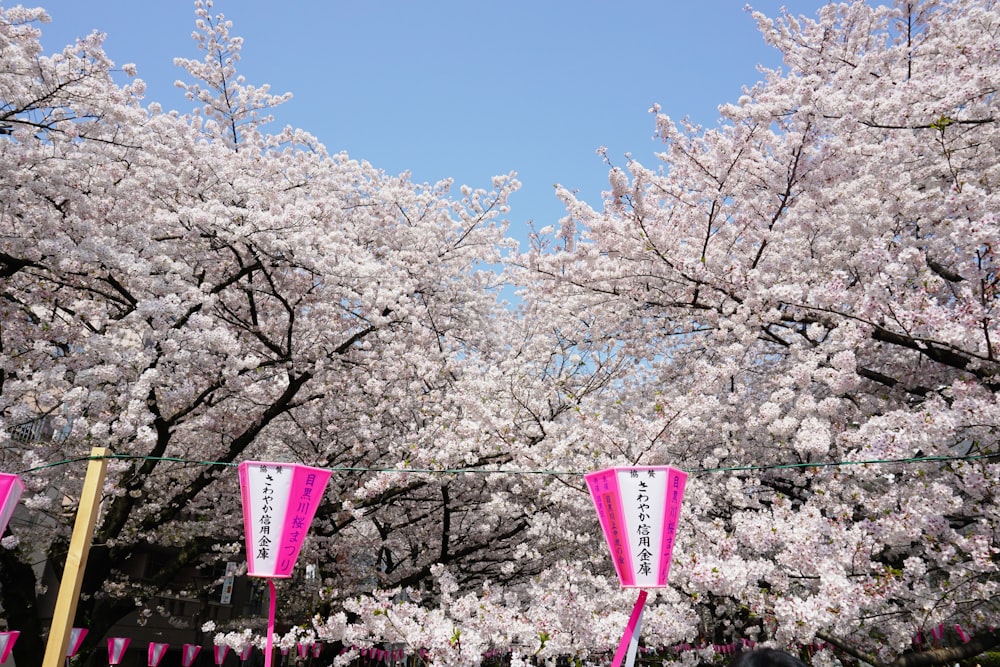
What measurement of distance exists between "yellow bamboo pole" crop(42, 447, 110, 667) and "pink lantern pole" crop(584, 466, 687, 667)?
4.35m

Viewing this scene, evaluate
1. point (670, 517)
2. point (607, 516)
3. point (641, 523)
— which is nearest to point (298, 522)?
point (607, 516)

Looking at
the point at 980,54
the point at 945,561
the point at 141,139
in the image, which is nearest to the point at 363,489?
the point at 141,139

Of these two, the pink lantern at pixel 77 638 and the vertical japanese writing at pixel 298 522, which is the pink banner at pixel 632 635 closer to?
the vertical japanese writing at pixel 298 522

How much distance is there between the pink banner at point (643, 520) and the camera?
4969 millimetres

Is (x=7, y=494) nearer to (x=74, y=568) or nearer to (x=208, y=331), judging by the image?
(x=74, y=568)

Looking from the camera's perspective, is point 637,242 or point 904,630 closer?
point 904,630

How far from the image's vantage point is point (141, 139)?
8.51 m

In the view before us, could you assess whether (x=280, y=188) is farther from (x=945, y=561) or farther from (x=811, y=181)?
(x=945, y=561)

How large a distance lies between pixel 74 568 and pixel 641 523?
4.70 metres

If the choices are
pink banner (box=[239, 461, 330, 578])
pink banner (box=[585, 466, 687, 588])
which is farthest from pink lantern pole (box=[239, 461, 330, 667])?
pink banner (box=[585, 466, 687, 588])

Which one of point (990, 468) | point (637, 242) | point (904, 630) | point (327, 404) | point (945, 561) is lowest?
point (904, 630)

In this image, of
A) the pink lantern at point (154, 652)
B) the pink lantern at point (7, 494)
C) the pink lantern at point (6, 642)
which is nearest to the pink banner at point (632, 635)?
the pink lantern at point (7, 494)

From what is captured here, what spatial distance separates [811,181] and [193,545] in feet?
32.4

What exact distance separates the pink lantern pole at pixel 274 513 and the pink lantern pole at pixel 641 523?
8.53ft
